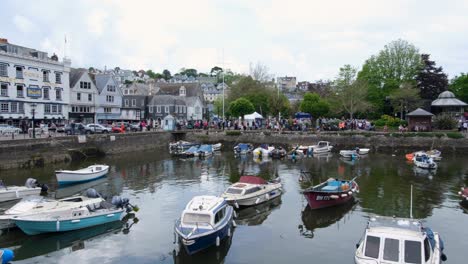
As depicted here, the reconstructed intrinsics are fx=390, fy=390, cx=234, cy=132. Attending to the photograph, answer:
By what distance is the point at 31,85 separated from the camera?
54.2 m

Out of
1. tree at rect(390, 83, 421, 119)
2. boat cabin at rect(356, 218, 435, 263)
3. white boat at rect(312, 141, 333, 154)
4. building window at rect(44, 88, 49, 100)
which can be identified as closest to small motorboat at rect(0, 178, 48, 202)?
boat cabin at rect(356, 218, 435, 263)

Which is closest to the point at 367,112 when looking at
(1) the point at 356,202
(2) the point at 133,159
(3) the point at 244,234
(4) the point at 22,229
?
(2) the point at 133,159

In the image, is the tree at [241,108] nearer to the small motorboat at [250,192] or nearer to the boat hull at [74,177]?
the boat hull at [74,177]

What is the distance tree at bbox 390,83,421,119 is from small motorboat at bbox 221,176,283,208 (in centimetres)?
4984

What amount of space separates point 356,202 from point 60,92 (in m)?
49.0

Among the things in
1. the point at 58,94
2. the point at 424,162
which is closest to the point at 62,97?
the point at 58,94

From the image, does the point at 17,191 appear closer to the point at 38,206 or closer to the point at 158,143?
the point at 38,206

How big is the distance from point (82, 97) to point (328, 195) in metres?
53.9

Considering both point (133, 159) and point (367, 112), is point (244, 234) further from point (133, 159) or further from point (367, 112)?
point (367, 112)

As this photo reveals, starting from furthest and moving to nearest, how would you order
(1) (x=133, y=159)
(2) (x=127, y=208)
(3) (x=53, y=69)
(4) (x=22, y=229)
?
1. (3) (x=53, y=69)
2. (1) (x=133, y=159)
3. (2) (x=127, y=208)
4. (4) (x=22, y=229)

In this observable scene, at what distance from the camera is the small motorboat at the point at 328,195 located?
2439 cm

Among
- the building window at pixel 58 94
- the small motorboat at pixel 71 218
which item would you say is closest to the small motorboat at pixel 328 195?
the small motorboat at pixel 71 218

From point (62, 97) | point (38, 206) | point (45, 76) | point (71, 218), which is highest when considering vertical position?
point (45, 76)

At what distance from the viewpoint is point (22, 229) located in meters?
19.9
